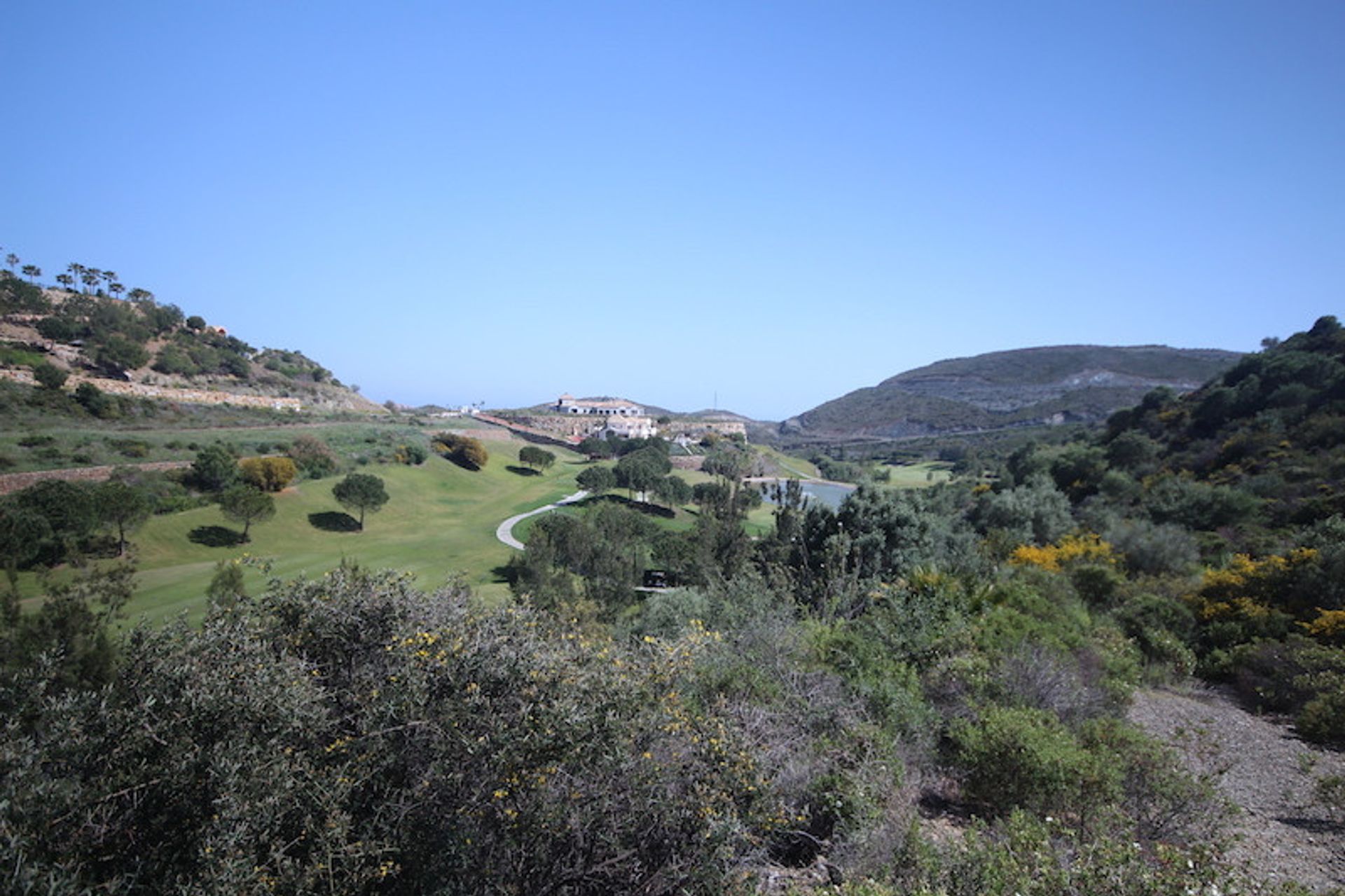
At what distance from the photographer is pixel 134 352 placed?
195 ft

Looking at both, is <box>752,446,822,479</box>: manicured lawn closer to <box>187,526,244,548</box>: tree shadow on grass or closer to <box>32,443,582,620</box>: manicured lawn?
<box>32,443,582,620</box>: manicured lawn

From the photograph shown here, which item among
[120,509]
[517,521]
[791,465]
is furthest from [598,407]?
[120,509]

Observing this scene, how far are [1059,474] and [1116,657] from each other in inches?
1282

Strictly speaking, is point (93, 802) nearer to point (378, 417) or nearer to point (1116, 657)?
point (1116, 657)

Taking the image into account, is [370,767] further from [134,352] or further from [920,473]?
[920,473]

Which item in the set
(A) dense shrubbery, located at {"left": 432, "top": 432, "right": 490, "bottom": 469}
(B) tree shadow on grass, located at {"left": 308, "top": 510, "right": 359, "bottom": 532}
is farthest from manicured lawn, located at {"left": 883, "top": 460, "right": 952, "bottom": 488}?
(B) tree shadow on grass, located at {"left": 308, "top": 510, "right": 359, "bottom": 532}

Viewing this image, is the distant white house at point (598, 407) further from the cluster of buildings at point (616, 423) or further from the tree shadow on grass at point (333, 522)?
the tree shadow on grass at point (333, 522)

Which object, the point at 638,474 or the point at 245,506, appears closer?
the point at 245,506

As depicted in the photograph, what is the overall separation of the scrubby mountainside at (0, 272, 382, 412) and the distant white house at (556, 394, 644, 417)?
5624cm

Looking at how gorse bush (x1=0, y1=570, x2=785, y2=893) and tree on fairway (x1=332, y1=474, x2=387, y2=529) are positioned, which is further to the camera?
tree on fairway (x1=332, y1=474, x2=387, y2=529)

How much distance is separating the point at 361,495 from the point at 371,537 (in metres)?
2.81

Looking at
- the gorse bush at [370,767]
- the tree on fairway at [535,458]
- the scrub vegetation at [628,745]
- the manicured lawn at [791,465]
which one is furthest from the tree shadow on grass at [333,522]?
the manicured lawn at [791,465]

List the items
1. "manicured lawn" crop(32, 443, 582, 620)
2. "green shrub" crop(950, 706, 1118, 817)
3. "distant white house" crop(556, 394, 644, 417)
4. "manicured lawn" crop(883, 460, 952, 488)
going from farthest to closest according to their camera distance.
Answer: "distant white house" crop(556, 394, 644, 417), "manicured lawn" crop(883, 460, 952, 488), "manicured lawn" crop(32, 443, 582, 620), "green shrub" crop(950, 706, 1118, 817)

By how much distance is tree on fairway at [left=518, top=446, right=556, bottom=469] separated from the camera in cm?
6844
